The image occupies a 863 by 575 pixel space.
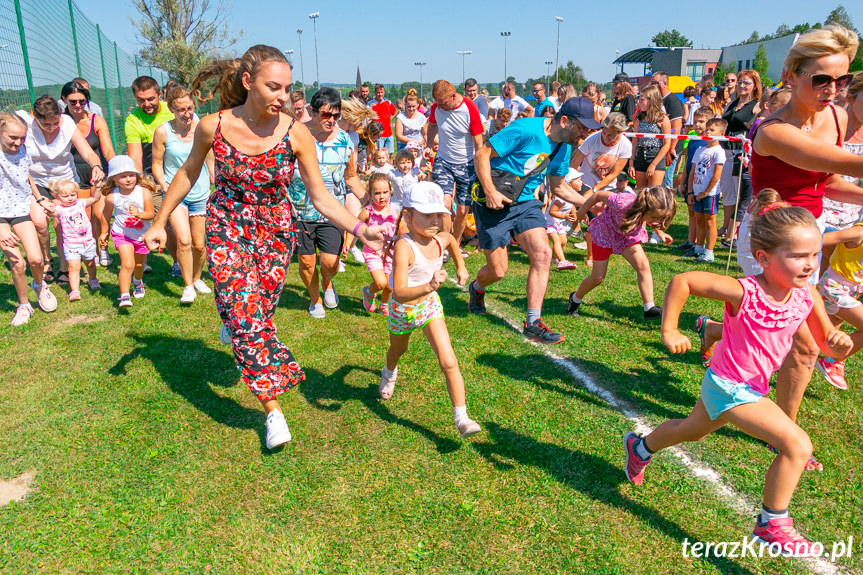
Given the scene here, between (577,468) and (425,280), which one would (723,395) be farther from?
(425,280)

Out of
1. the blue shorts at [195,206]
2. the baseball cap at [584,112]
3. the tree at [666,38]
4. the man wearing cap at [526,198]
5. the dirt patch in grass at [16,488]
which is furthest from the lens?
the tree at [666,38]

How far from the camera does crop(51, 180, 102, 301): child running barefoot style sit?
7129 mm

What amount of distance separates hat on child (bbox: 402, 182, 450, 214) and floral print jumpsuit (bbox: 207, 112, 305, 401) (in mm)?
832

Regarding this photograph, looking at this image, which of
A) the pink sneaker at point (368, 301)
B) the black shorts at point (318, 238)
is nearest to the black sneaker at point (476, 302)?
the pink sneaker at point (368, 301)

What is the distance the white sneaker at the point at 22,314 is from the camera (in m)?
6.44

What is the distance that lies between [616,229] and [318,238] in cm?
315

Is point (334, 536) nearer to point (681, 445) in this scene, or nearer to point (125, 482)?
point (125, 482)

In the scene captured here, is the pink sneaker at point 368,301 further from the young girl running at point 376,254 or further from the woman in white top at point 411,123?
the woman in white top at point 411,123

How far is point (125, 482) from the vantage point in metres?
3.71

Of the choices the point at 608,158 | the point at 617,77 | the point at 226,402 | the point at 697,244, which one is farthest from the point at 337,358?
the point at 617,77

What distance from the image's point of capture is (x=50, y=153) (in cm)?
710

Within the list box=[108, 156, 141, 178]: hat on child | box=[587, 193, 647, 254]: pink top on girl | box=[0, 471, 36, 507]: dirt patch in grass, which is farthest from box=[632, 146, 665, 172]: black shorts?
box=[0, 471, 36, 507]: dirt patch in grass

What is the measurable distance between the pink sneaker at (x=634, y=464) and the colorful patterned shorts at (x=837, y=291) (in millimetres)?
2074

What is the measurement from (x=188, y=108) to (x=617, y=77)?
9611 millimetres
